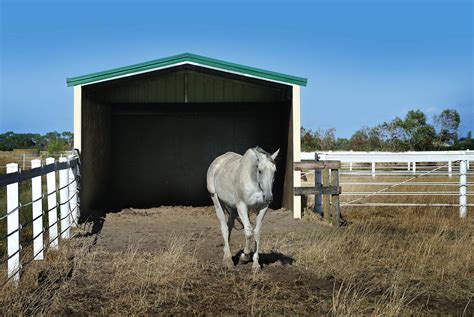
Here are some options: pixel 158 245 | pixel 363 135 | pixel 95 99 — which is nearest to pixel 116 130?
pixel 95 99

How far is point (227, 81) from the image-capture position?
1531cm

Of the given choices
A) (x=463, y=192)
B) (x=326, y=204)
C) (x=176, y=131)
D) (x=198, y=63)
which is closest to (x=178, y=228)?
(x=326, y=204)

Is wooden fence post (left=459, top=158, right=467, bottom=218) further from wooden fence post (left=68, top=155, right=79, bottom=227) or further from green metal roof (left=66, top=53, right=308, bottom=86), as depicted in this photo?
wooden fence post (left=68, top=155, right=79, bottom=227)

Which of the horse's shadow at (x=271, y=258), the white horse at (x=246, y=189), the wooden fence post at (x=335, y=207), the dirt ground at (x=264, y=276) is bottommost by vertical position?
the horse's shadow at (x=271, y=258)

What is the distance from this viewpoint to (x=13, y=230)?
5656 millimetres

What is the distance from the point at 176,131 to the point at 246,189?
1005cm

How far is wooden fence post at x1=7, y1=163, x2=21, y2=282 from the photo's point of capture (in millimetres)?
5523

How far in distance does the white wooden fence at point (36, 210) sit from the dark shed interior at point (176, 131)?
4.94m

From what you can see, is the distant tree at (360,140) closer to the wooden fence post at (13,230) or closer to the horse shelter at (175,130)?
the horse shelter at (175,130)

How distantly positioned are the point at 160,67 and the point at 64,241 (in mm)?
5812

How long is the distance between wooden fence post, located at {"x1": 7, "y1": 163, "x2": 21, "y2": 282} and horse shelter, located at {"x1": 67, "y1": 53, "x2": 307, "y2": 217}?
7.30 m

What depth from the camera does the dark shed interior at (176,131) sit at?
600 inches

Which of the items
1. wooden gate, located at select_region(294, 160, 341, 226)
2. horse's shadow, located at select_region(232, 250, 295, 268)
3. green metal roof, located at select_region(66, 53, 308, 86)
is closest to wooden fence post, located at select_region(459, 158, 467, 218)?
wooden gate, located at select_region(294, 160, 341, 226)

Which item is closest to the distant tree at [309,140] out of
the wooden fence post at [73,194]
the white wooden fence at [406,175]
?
the white wooden fence at [406,175]
